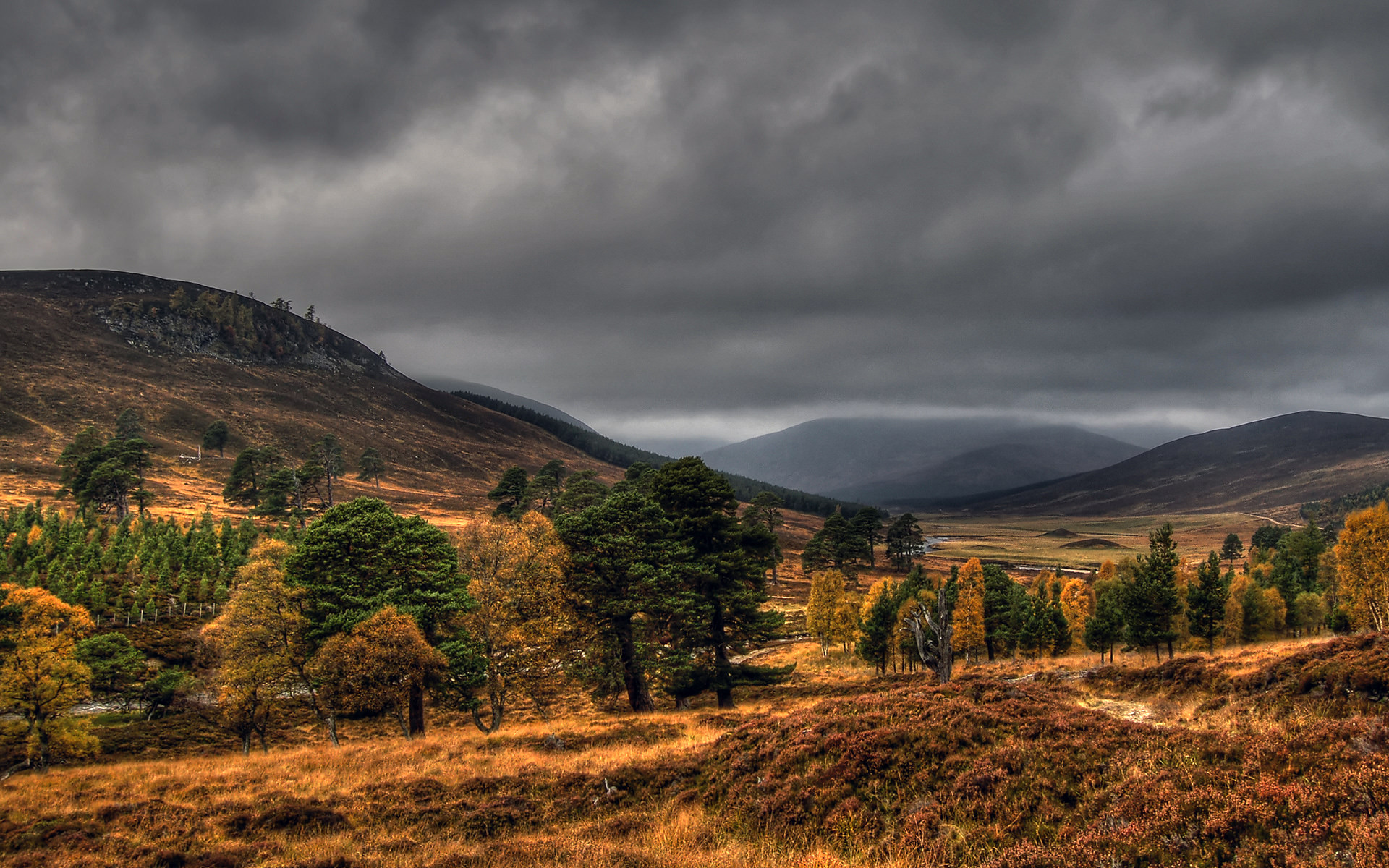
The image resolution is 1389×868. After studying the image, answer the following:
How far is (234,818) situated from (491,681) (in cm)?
1665

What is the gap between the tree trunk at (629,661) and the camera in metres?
29.4

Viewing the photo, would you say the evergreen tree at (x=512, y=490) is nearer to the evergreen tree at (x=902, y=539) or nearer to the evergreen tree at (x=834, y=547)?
the evergreen tree at (x=834, y=547)

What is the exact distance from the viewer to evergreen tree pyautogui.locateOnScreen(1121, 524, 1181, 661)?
45125 mm

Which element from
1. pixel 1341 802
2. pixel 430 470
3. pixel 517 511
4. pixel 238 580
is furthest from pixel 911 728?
pixel 430 470

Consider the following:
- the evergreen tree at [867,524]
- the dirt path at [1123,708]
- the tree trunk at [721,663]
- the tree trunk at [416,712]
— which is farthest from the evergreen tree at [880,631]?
the evergreen tree at [867,524]

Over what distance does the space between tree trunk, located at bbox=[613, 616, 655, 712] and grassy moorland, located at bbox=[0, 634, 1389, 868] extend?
27.5 ft

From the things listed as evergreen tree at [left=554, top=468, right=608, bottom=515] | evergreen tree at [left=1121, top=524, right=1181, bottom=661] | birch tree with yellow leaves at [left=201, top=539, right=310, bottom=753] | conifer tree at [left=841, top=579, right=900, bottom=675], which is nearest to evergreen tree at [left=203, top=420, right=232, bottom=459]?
evergreen tree at [left=554, top=468, right=608, bottom=515]

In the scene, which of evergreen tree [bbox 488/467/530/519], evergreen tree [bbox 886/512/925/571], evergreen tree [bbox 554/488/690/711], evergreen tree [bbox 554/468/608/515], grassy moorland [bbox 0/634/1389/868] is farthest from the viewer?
evergreen tree [bbox 886/512/925/571]

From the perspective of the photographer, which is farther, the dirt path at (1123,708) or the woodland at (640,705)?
the dirt path at (1123,708)

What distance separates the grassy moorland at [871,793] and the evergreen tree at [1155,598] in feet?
97.8

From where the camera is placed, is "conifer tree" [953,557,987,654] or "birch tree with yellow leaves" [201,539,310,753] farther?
"conifer tree" [953,557,987,654]

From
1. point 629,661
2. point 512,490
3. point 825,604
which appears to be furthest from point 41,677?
point 512,490

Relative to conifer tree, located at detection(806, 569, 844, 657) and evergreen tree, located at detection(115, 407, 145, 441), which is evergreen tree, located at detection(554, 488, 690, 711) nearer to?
conifer tree, located at detection(806, 569, 844, 657)

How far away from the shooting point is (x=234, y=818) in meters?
13.8
